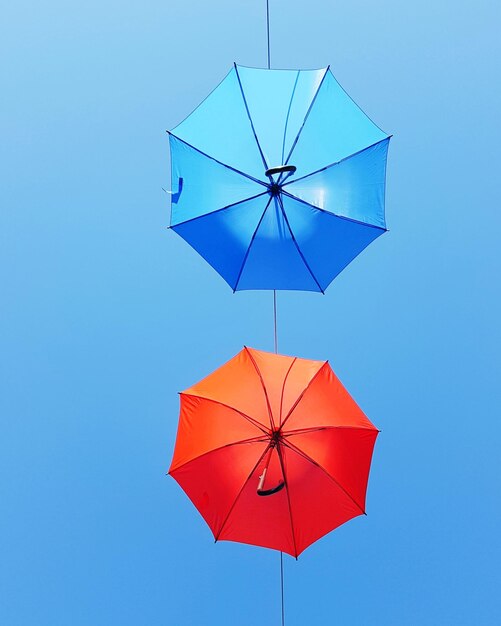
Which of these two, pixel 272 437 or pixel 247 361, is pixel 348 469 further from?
pixel 247 361

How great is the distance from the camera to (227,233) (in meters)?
8.24

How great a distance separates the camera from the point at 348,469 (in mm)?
8125

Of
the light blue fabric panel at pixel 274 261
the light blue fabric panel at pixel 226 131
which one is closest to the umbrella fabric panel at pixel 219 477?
the light blue fabric panel at pixel 274 261

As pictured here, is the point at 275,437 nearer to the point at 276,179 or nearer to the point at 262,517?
the point at 262,517

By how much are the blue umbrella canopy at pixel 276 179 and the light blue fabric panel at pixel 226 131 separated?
0.04 feet

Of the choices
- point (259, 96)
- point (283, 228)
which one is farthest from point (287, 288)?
point (259, 96)

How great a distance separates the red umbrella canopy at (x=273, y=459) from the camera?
307 inches

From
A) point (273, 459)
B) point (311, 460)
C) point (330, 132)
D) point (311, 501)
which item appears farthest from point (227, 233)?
point (311, 501)

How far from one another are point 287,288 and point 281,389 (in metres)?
1.30

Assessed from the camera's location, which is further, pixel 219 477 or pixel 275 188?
pixel 275 188

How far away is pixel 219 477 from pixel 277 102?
464 cm

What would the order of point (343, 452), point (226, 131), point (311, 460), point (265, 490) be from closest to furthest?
point (265, 490) → point (311, 460) → point (343, 452) → point (226, 131)

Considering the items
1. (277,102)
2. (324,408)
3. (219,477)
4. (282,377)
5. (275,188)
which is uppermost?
(277,102)

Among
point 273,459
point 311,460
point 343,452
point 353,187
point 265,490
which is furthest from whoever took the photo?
point 353,187
